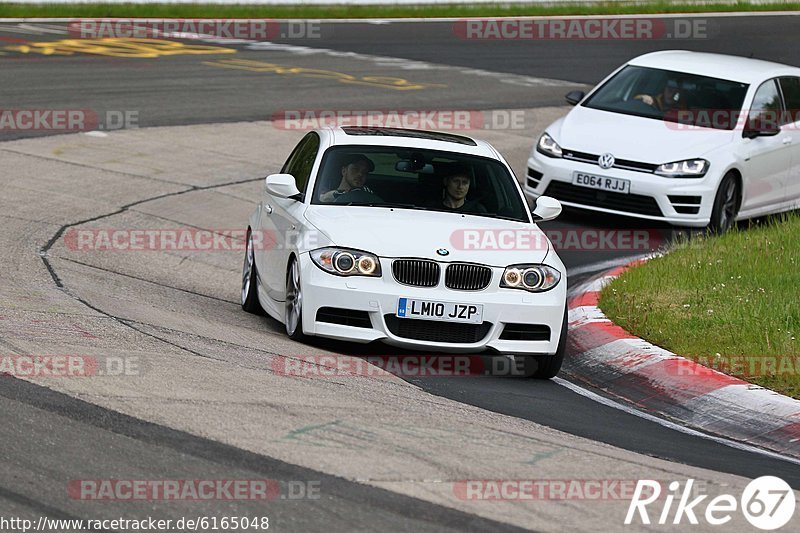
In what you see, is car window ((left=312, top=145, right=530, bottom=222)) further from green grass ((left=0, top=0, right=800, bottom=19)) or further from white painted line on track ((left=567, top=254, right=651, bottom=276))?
green grass ((left=0, top=0, right=800, bottom=19))

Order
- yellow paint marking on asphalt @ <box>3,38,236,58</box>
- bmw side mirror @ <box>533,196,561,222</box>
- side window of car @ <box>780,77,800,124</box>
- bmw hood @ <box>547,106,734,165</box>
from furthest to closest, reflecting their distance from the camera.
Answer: yellow paint marking on asphalt @ <box>3,38,236,58</box>
side window of car @ <box>780,77,800,124</box>
bmw hood @ <box>547,106,734,165</box>
bmw side mirror @ <box>533,196,561,222</box>

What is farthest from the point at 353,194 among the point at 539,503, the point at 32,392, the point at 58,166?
the point at 58,166

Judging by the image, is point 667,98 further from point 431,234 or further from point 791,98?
point 431,234

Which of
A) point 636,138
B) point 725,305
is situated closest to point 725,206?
point 636,138

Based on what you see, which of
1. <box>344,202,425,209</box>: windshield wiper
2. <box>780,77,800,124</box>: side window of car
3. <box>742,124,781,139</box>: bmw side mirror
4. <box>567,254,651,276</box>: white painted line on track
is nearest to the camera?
<box>344,202,425,209</box>: windshield wiper

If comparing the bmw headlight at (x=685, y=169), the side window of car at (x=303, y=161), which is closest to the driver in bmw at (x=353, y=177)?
the side window of car at (x=303, y=161)

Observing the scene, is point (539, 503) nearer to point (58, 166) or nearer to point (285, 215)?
point (285, 215)

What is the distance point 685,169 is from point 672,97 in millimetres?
1380

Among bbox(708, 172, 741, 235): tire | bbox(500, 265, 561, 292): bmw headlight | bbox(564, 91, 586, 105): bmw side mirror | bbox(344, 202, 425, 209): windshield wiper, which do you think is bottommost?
bbox(708, 172, 741, 235): tire

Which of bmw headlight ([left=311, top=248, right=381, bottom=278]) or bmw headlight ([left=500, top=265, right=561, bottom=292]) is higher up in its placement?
bmw headlight ([left=311, top=248, right=381, bottom=278])

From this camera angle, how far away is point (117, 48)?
2575cm

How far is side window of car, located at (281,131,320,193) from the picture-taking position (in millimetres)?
10414

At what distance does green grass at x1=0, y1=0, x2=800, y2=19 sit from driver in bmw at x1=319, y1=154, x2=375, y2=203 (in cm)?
2132

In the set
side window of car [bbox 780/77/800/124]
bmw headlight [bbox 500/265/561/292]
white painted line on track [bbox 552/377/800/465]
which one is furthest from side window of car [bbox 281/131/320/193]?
side window of car [bbox 780/77/800/124]
